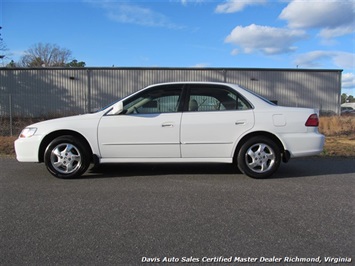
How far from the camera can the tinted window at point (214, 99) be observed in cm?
604

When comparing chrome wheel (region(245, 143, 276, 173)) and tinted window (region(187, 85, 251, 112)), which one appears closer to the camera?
chrome wheel (region(245, 143, 276, 173))

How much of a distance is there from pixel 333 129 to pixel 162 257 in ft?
45.5

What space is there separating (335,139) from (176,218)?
34.3ft

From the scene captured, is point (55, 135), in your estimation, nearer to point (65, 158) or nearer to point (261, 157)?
point (65, 158)

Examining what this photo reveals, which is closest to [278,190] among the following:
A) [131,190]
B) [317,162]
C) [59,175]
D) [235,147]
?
[235,147]

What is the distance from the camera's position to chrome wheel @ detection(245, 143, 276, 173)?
588 centimetres

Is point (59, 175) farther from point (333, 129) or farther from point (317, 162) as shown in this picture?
point (333, 129)

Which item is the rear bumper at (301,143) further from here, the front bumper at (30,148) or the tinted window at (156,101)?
the front bumper at (30,148)

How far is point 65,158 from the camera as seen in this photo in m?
5.88

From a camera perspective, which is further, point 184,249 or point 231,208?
point 231,208

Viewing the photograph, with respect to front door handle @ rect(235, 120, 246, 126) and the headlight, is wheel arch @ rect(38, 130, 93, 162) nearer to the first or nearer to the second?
the headlight

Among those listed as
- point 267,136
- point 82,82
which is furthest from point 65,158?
point 82,82

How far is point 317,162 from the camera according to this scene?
777 centimetres

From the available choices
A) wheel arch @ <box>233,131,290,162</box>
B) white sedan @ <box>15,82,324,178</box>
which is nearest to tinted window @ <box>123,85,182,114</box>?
white sedan @ <box>15,82,324,178</box>
